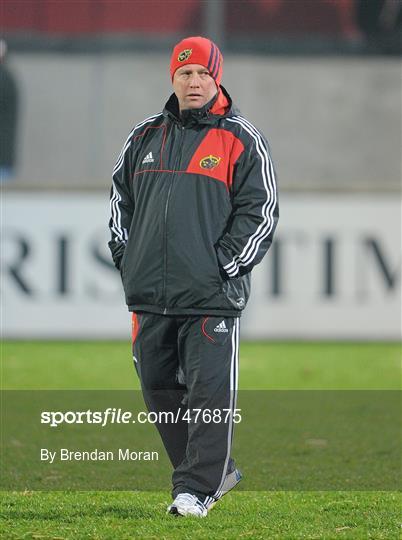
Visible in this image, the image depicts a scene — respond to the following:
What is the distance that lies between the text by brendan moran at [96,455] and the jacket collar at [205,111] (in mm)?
2119

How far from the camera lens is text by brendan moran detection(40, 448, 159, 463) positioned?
6.77 m

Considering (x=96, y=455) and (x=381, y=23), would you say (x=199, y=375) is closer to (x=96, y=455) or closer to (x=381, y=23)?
(x=96, y=455)

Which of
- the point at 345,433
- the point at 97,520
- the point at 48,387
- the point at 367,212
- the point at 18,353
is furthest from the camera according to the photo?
the point at 367,212

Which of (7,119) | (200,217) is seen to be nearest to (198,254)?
(200,217)

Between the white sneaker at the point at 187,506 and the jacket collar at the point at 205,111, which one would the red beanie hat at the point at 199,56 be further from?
the white sneaker at the point at 187,506

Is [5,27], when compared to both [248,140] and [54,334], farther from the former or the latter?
[248,140]

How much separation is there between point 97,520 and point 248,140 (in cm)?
152

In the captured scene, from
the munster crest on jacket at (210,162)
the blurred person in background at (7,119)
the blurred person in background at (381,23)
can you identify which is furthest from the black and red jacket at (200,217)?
the blurred person in background at (381,23)

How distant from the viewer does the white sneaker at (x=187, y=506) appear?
16.8 ft

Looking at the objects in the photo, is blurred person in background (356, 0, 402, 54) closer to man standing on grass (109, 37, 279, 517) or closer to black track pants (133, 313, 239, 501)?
man standing on grass (109, 37, 279, 517)

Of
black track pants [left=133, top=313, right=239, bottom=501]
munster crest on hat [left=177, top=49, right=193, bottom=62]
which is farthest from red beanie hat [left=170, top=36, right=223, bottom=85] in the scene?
black track pants [left=133, top=313, right=239, bottom=501]

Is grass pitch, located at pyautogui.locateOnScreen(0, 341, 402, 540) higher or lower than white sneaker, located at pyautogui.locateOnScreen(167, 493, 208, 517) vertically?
lower

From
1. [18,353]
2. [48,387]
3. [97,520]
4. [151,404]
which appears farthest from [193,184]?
[18,353]

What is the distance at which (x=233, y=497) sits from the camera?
5.76 m
